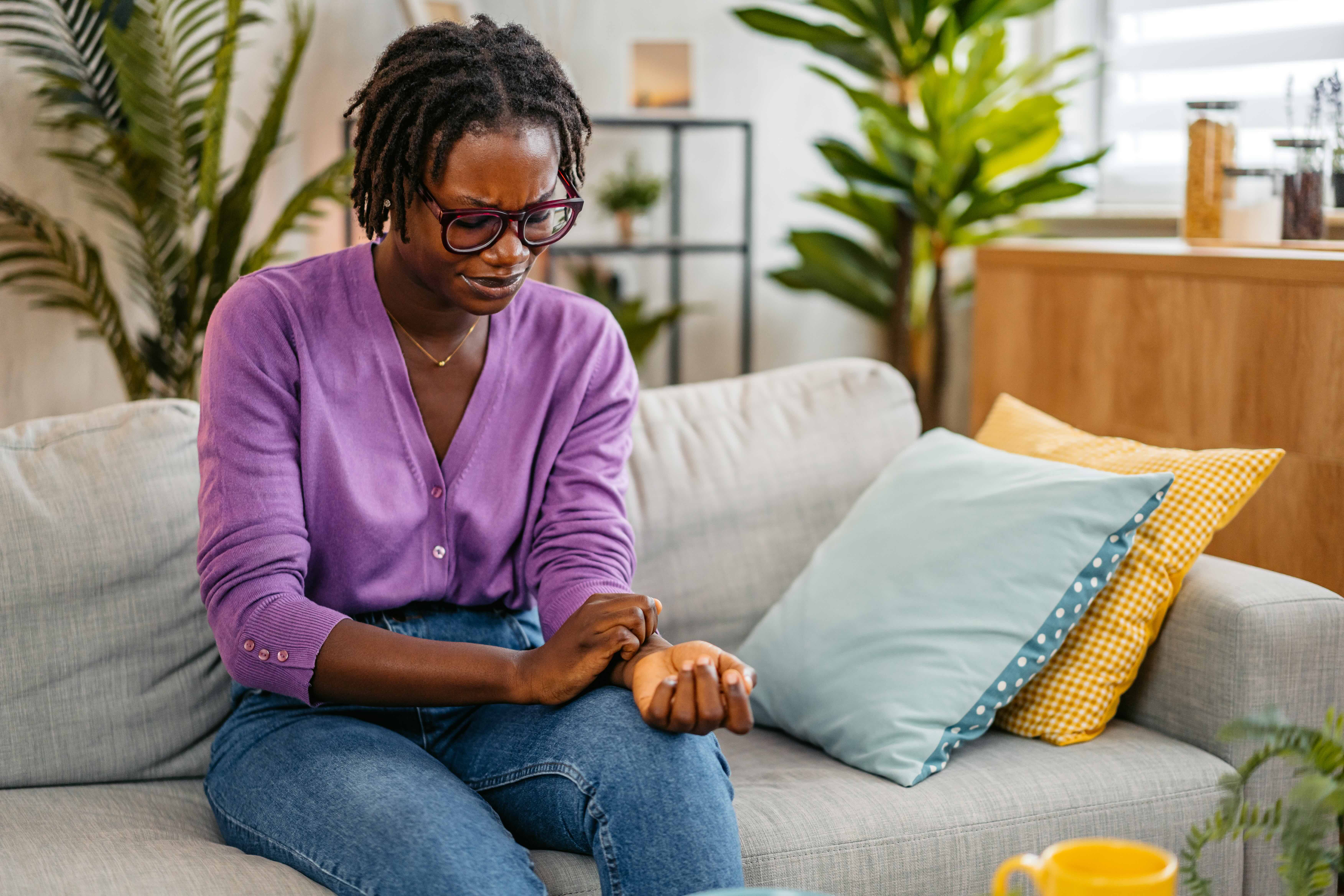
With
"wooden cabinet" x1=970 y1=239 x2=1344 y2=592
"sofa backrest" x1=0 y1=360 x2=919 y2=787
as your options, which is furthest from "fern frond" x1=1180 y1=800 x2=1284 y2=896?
"wooden cabinet" x1=970 y1=239 x2=1344 y2=592

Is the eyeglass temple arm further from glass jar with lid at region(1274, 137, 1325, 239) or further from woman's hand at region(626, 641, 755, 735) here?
glass jar with lid at region(1274, 137, 1325, 239)

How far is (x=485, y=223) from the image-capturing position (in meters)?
1.15

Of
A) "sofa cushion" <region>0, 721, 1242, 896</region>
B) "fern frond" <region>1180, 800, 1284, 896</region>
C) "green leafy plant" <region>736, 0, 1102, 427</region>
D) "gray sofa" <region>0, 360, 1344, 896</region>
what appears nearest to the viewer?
"fern frond" <region>1180, 800, 1284, 896</region>

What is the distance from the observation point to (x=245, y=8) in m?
2.85

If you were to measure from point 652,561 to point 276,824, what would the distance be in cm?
66

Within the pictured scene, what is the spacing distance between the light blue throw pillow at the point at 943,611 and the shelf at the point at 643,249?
1.77 metres

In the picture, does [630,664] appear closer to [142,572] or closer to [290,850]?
[290,850]

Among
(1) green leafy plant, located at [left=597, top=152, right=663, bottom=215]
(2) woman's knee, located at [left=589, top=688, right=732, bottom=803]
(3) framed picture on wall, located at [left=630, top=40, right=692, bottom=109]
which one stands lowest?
(2) woman's knee, located at [left=589, top=688, right=732, bottom=803]

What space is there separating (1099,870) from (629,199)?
272 centimetres

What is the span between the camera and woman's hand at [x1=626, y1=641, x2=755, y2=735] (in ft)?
3.35

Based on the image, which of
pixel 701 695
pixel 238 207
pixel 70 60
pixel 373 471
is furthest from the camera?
pixel 238 207

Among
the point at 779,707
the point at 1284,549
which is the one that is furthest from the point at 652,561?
the point at 1284,549

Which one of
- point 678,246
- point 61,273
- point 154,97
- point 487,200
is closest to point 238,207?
point 154,97

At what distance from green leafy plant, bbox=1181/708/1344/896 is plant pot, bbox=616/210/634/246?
261 cm
